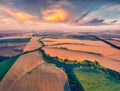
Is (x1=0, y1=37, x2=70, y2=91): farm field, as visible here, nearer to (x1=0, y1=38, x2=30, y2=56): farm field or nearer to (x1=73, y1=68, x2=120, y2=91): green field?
(x1=73, y1=68, x2=120, y2=91): green field

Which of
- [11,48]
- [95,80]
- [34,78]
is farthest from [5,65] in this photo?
[11,48]

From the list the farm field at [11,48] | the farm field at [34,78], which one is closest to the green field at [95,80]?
the farm field at [34,78]

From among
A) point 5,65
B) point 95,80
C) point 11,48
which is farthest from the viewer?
point 11,48

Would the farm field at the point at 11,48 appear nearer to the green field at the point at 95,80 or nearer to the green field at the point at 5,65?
the green field at the point at 5,65

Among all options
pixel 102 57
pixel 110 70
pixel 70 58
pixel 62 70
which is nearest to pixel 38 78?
pixel 62 70

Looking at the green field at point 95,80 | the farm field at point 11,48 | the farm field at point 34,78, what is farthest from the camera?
the farm field at point 11,48

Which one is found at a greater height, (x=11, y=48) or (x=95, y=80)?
(x=95, y=80)

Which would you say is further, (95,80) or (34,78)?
(95,80)

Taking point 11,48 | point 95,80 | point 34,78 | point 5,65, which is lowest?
point 11,48

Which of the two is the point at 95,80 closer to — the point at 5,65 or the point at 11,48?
the point at 5,65
